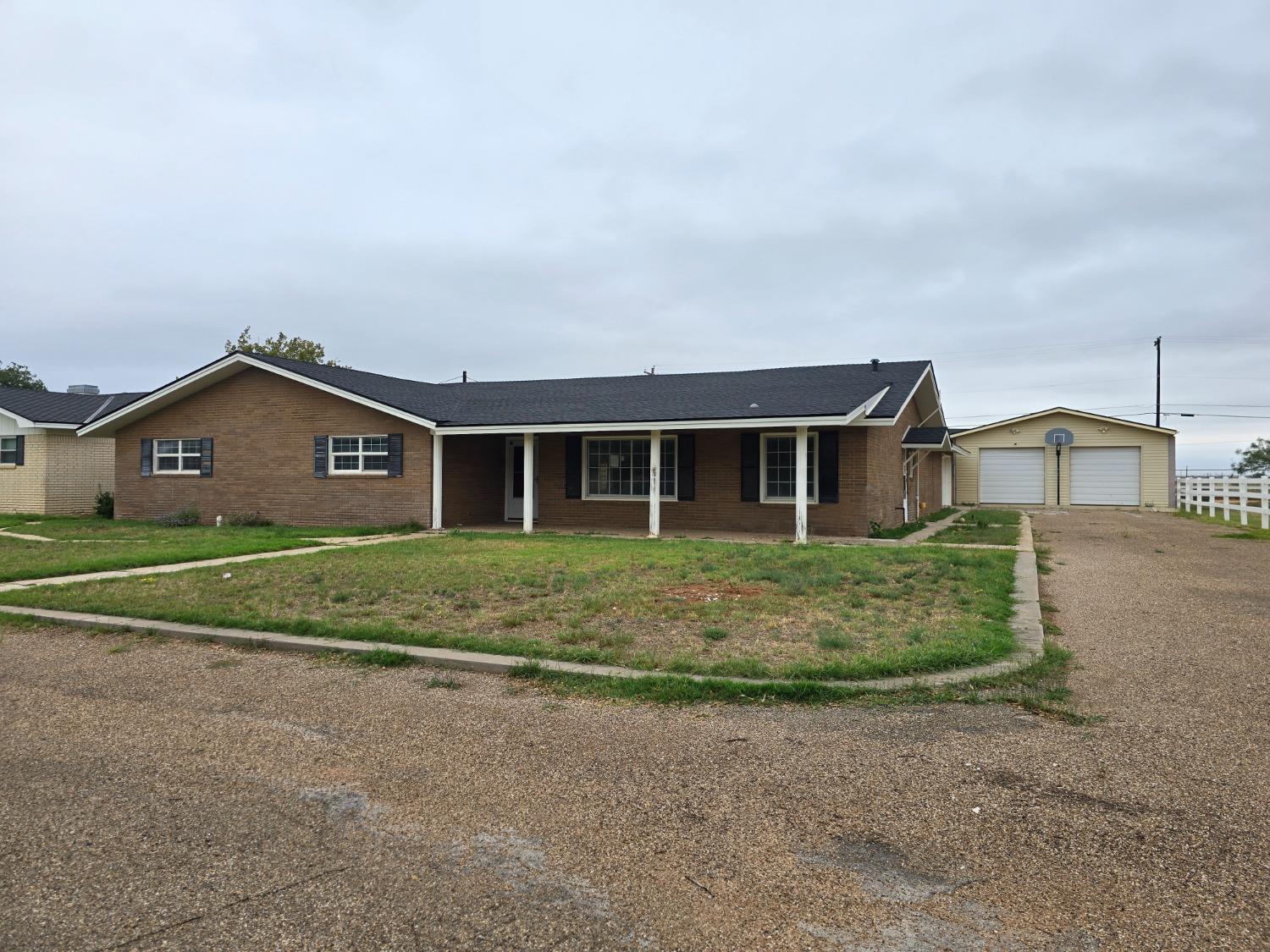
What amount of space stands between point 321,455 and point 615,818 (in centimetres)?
1708

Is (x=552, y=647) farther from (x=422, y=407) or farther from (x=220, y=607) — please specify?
(x=422, y=407)

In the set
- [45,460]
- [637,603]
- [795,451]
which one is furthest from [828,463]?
[45,460]

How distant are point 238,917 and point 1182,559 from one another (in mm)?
14476

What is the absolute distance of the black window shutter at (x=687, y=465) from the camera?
Answer: 59.4 feet

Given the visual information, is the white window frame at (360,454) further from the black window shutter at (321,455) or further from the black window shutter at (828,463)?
the black window shutter at (828,463)

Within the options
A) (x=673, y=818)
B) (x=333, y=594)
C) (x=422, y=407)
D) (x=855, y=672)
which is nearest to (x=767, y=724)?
(x=855, y=672)

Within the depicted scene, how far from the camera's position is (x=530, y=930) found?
8.80 feet

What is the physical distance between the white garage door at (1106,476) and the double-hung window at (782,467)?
20564 mm

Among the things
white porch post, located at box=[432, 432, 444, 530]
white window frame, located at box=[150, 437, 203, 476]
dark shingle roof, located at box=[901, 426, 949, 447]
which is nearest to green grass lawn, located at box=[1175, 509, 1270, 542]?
dark shingle roof, located at box=[901, 426, 949, 447]

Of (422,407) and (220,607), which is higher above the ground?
(422,407)

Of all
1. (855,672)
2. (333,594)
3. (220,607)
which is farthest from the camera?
(333,594)

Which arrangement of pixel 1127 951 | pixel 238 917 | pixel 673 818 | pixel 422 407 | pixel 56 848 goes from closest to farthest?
pixel 1127 951, pixel 238 917, pixel 56 848, pixel 673 818, pixel 422 407

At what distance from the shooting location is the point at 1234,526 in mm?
21391

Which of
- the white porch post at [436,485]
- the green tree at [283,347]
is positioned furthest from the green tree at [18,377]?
the white porch post at [436,485]
